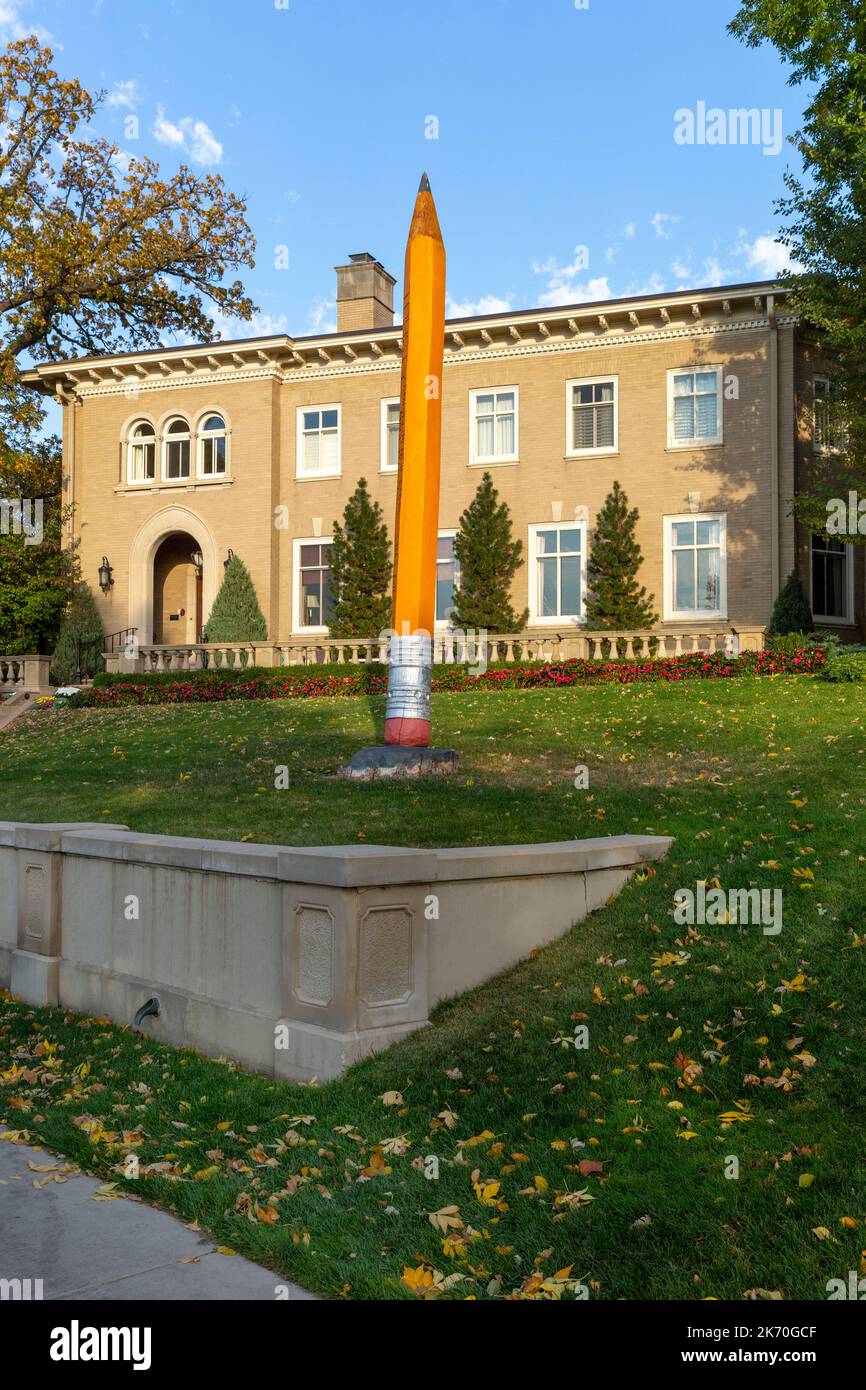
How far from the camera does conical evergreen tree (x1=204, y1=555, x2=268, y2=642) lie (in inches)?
1173

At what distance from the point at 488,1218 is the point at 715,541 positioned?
24.1 meters

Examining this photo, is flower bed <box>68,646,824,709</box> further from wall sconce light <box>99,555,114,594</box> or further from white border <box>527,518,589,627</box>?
wall sconce light <box>99,555,114,594</box>

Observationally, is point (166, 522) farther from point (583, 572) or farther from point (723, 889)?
point (723, 889)

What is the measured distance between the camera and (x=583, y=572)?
28391mm

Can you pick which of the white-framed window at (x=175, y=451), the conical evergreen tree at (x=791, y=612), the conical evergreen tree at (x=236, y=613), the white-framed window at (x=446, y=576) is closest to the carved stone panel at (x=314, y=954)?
the conical evergreen tree at (x=791, y=612)

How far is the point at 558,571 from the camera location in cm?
2859

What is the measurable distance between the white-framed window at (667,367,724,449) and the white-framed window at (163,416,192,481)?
1360 centimetres

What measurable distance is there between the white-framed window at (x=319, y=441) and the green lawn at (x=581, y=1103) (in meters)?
21.2

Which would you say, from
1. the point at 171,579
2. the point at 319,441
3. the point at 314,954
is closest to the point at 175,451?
the point at 171,579

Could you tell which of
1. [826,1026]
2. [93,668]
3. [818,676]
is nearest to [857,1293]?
[826,1026]

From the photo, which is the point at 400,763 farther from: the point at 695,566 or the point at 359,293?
the point at 359,293

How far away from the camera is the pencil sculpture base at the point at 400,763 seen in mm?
13578

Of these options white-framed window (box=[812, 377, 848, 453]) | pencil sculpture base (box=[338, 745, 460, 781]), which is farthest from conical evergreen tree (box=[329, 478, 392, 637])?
pencil sculpture base (box=[338, 745, 460, 781])

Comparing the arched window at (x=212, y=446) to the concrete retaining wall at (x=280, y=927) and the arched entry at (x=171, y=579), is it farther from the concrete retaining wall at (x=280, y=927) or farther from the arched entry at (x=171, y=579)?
the concrete retaining wall at (x=280, y=927)
